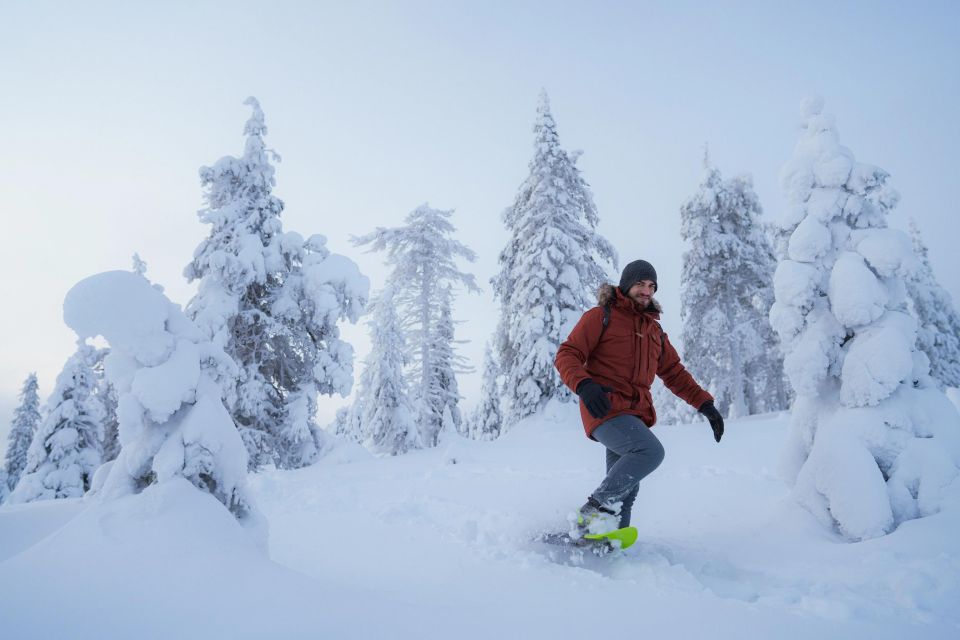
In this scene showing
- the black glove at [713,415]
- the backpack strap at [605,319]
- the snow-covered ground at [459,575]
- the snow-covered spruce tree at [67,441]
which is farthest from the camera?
the snow-covered spruce tree at [67,441]

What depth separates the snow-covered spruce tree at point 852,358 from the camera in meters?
4.05

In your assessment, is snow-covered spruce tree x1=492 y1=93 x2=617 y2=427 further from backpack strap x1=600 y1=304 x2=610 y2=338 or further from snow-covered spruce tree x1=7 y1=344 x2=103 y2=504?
snow-covered spruce tree x1=7 y1=344 x2=103 y2=504

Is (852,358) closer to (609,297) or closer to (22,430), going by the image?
(609,297)

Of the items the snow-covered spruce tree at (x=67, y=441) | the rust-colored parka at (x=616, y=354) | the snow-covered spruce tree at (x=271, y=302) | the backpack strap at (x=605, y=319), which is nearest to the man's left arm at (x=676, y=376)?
the rust-colored parka at (x=616, y=354)

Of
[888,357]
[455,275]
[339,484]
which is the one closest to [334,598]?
[888,357]

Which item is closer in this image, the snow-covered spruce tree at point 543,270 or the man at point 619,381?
the man at point 619,381

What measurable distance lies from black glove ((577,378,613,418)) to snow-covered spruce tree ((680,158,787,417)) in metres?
18.9

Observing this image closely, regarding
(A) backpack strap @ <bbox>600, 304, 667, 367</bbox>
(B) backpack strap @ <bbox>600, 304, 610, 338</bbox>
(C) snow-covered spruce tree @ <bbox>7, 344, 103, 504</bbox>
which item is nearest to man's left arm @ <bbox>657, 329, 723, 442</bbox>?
(A) backpack strap @ <bbox>600, 304, 667, 367</bbox>

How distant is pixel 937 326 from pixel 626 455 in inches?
1064

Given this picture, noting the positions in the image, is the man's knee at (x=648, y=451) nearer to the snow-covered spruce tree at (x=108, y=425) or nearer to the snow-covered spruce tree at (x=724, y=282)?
the snow-covered spruce tree at (x=724, y=282)

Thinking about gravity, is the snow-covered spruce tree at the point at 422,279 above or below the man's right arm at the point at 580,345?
above

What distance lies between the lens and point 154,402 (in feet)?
11.8

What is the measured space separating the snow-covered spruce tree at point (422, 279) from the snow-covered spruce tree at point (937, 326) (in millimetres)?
18971

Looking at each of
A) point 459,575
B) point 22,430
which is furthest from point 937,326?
point 22,430
